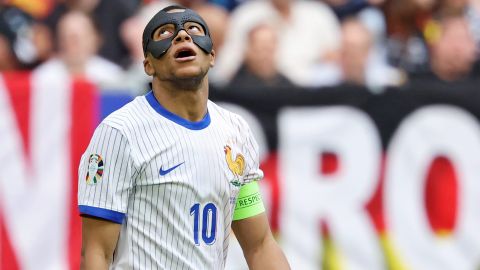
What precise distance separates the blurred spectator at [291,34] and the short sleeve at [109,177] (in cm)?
480

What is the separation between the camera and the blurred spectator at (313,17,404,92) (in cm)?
957

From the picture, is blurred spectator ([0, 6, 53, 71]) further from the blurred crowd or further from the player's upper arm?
the player's upper arm

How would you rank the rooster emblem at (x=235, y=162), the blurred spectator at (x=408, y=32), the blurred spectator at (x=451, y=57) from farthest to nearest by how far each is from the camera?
the blurred spectator at (x=408, y=32) → the blurred spectator at (x=451, y=57) → the rooster emblem at (x=235, y=162)

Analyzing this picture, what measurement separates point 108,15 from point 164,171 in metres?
5.35

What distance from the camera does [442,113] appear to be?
346 inches

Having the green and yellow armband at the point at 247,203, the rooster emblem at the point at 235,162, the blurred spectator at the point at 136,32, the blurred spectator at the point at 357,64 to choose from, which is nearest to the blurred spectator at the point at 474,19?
the blurred spectator at the point at 357,64

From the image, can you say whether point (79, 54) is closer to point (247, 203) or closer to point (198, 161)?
point (247, 203)

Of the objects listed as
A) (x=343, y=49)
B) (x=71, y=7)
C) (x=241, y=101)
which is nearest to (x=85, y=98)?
(x=241, y=101)

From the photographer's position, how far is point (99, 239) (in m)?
4.71

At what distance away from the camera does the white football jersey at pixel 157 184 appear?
4684 millimetres

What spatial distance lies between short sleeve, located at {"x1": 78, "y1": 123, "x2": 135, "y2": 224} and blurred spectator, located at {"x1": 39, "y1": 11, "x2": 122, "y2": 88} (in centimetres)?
479

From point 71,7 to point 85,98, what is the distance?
173 cm

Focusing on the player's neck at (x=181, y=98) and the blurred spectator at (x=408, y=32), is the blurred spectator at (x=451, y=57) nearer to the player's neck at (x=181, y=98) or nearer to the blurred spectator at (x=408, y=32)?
the blurred spectator at (x=408, y=32)

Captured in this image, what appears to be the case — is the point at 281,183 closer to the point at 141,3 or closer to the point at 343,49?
the point at 343,49
